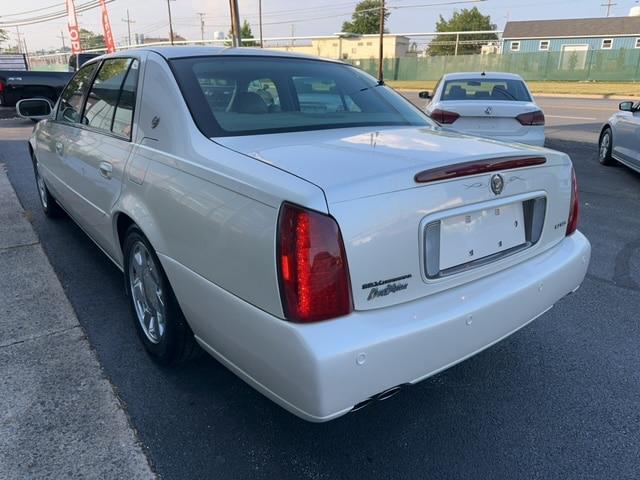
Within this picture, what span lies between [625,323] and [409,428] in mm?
1868

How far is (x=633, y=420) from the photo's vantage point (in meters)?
2.47

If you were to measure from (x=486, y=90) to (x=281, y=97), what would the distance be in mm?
5966

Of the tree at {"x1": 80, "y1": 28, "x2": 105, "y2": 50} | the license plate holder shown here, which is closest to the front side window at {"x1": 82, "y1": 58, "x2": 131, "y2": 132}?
the license plate holder

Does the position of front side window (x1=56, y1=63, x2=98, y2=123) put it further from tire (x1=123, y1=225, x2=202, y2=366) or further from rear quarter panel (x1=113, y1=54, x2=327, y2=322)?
tire (x1=123, y1=225, x2=202, y2=366)

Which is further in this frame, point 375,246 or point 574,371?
point 574,371

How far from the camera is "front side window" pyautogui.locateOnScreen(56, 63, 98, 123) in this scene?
12.7 feet

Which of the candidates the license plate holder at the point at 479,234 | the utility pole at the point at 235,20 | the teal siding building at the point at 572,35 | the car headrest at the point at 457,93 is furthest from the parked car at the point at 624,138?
the teal siding building at the point at 572,35

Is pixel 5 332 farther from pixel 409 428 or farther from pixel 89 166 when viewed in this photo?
pixel 409 428

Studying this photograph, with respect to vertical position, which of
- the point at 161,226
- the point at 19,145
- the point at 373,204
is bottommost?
the point at 19,145

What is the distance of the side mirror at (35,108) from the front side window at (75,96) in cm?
63

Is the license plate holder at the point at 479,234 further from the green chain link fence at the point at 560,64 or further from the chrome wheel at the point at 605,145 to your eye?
the green chain link fence at the point at 560,64

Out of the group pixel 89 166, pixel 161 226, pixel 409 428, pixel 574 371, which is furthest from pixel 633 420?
pixel 89 166

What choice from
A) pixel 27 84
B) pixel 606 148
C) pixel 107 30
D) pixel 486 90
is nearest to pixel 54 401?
pixel 486 90

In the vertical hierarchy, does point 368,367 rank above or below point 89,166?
below
